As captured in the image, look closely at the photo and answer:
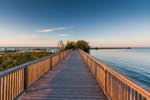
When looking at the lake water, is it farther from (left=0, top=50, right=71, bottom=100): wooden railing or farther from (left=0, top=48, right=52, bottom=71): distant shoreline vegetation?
(left=0, top=48, right=52, bottom=71): distant shoreline vegetation

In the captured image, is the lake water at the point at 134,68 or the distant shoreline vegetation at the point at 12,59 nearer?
the distant shoreline vegetation at the point at 12,59

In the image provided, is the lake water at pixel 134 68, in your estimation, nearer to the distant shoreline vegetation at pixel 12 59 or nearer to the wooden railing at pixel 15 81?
the wooden railing at pixel 15 81

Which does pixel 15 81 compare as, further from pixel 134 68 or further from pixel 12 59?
pixel 134 68

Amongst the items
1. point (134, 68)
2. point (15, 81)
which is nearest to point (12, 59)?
point (15, 81)

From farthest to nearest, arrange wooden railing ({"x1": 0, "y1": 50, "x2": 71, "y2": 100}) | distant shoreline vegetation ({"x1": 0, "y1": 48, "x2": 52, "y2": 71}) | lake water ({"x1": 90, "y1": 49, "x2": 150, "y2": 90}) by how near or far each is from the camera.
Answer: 1. lake water ({"x1": 90, "y1": 49, "x2": 150, "y2": 90})
2. distant shoreline vegetation ({"x1": 0, "y1": 48, "x2": 52, "y2": 71})
3. wooden railing ({"x1": 0, "y1": 50, "x2": 71, "y2": 100})

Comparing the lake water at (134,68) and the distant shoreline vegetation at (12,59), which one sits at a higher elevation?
the distant shoreline vegetation at (12,59)

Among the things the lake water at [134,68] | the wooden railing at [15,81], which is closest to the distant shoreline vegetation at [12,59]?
the wooden railing at [15,81]

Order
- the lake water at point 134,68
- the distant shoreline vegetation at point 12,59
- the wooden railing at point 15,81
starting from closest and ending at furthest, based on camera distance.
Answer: the wooden railing at point 15,81, the distant shoreline vegetation at point 12,59, the lake water at point 134,68

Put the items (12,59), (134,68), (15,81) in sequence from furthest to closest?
1. (134,68)
2. (12,59)
3. (15,81)

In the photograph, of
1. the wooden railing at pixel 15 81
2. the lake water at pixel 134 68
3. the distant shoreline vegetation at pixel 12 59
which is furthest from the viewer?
the lake water at pixel 134 68

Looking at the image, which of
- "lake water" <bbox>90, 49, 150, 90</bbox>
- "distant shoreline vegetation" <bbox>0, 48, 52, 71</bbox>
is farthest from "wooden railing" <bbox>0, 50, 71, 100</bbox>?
"distant shoreline vegetation" <bbox>0, 48, 52, 71</bbox>

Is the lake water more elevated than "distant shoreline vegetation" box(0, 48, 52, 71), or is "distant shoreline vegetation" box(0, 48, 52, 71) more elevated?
"distant shoreline vegetation" box(0, 48, 52, 71)

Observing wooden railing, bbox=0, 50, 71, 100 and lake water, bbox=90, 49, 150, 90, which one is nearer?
wooden railing, bbox=0, 50, 71, 100

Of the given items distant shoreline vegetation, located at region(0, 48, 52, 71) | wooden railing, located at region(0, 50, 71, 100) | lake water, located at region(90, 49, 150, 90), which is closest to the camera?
wooden railing, located at region(0, 50, 71, 100)
